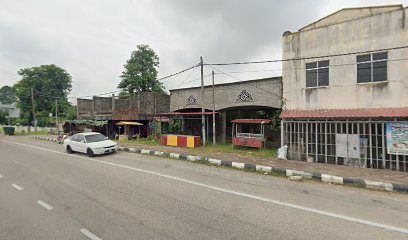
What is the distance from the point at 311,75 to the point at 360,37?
9.28ft

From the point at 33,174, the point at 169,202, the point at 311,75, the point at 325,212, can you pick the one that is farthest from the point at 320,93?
the point at 33,174

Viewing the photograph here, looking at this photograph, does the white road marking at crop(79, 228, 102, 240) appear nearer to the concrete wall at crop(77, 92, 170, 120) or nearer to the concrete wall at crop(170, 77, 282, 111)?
the concrete wall at crop(170, 77, 282, 111)

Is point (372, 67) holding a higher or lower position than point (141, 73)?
lower

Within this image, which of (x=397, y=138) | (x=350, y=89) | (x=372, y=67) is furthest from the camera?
(x=350, y=89)

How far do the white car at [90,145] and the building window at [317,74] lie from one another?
1275cm

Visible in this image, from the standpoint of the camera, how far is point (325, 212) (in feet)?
16.5

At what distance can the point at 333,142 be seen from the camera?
35.6 ft

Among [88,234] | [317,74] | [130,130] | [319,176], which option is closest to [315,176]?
[319,176]

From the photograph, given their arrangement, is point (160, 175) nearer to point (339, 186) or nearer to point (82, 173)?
point (82, 173)

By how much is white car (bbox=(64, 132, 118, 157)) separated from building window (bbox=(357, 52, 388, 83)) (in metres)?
14.7

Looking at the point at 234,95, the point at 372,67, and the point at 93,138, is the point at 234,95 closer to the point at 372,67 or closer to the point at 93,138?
the point at 372,67

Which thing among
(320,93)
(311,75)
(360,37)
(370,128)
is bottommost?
(370,128)

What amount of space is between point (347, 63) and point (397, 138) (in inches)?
171

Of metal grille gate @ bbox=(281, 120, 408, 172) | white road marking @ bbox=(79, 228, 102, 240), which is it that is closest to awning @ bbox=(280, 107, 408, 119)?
metal grille gate @ bbox=(281, 120, 408, 172)
